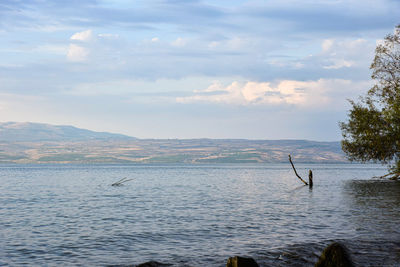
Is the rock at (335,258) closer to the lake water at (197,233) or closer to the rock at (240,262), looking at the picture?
the rock at (240,262)

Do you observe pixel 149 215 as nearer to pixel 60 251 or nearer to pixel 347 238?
pixel 60 251

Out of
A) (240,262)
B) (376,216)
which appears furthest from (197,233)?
(376,216)

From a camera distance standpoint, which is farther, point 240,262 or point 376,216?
point 376,216

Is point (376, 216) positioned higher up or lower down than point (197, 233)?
higher up

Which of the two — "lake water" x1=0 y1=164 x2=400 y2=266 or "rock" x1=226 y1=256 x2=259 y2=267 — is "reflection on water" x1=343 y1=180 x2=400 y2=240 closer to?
"lake water" x1=0 y1=164 x2=400 y2=266

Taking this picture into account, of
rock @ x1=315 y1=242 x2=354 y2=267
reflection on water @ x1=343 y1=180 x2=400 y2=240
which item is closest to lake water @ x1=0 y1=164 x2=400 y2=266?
reflection on water @ x1=343 y1=180 x2=400 y2=240

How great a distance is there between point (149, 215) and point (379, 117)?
44.3 m

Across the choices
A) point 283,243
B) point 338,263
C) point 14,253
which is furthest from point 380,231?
point 14,253

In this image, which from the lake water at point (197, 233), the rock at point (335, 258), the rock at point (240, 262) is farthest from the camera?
the lake water at point (197, 233)

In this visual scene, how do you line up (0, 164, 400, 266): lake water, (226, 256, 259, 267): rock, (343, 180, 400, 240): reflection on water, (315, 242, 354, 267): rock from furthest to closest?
1. (343, 180, 400, 240): reflection on water
2. (0, 164, 400, 266): lake water
3. (315, 242, 354, 267): rock
4. (226, 256, 259, 267): rock

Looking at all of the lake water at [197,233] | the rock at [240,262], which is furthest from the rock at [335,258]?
the lake water at [197,233]

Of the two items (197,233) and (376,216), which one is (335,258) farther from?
(376,216)

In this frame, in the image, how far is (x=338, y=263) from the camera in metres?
16.5

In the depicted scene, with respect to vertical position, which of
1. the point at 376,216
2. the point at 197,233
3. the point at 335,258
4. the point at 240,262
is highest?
the point at 240,262
